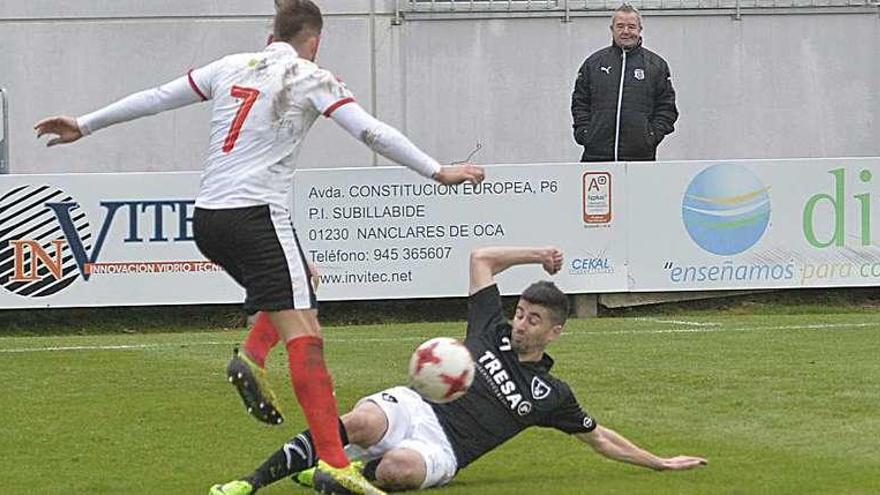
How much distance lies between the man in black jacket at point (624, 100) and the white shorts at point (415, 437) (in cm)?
952

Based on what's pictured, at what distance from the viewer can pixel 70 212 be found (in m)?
16.8

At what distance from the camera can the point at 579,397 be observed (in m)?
11.0

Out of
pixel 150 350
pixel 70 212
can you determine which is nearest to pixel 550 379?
pixel 150 350

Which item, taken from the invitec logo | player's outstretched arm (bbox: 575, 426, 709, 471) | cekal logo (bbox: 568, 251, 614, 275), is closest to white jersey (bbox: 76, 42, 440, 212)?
player's outstretched arm (bbox: 575, 426, 709, 471)

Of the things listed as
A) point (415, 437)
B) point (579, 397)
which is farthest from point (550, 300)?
point (579, 397)

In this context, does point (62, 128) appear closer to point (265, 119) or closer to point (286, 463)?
point (265, 119)

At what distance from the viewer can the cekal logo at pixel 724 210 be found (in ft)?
57.1

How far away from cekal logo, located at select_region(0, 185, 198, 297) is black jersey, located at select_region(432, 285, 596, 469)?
8993 mm

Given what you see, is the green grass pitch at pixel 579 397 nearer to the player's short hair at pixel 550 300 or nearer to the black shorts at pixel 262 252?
the player's short hair at pixel 550 300

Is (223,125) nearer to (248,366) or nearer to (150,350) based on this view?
(248,366)

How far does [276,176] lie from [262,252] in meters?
0.32

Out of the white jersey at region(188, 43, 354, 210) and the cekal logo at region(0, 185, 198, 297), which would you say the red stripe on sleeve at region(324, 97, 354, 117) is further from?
the cekal logo at region(0, 185, 198, 297)

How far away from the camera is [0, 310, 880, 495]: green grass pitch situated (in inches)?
325

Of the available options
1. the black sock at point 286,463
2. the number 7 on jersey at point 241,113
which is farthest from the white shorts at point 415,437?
the number 7 on jersey at point 241,113
